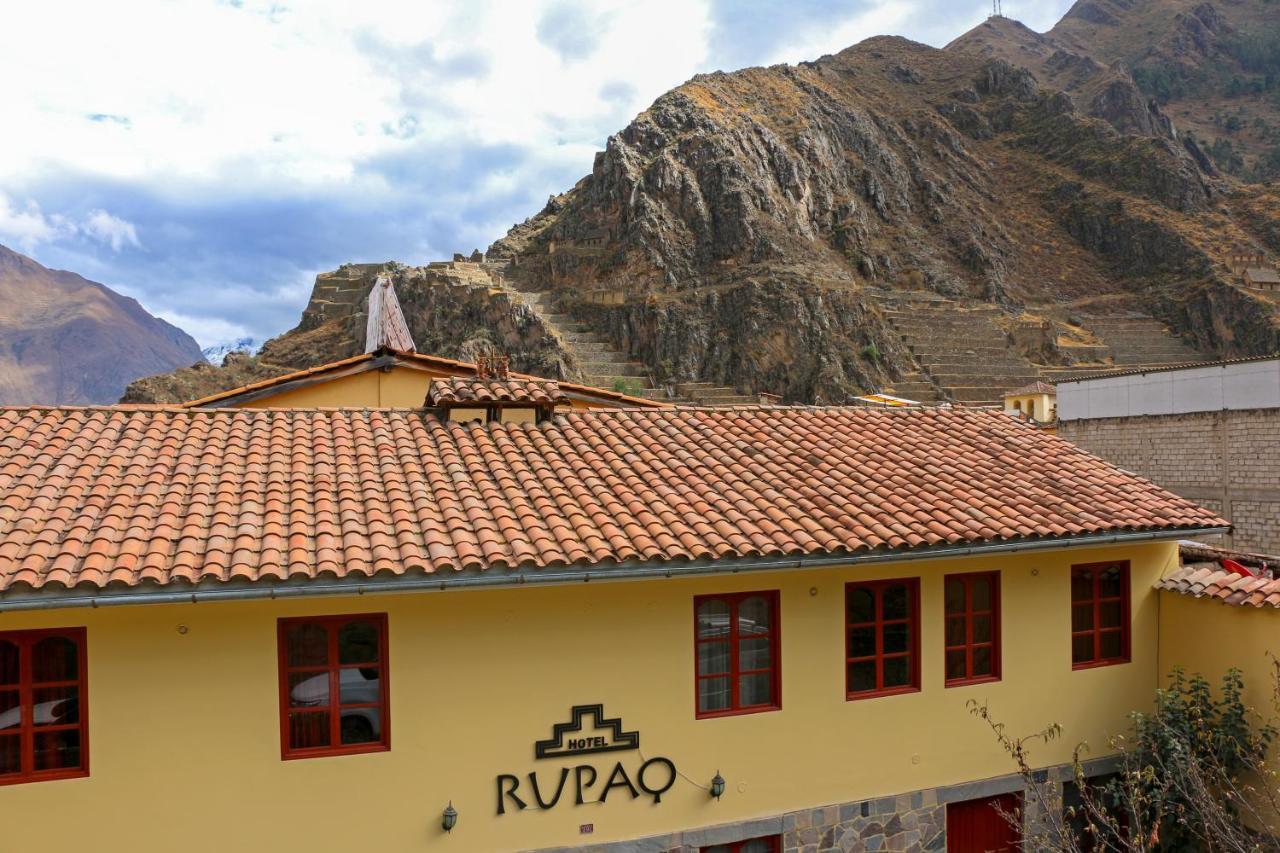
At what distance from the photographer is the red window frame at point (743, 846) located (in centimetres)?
760

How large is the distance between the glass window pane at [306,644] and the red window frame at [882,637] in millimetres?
4590

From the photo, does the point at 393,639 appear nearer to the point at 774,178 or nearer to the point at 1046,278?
the point at 774,178

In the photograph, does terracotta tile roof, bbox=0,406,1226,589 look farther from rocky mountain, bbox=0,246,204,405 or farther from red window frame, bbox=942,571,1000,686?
rocky mountain, bbox=0,246,204,405

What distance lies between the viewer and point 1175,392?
21.7 m

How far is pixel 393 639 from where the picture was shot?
6.74 meters

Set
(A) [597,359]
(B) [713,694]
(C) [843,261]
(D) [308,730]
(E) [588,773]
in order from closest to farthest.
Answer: (D) [308,730]
(E) [588,773]
(B) [713,694]
(A) [597,359]
(C) [843,261]

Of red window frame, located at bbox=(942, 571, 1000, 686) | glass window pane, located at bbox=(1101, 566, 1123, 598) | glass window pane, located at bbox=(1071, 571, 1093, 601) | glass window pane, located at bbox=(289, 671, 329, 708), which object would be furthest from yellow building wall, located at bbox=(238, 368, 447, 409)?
glass window pane, located at bbox=(1101, 566, 1123, 598)

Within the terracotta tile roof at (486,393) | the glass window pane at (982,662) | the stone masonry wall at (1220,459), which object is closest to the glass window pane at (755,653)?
the glass window pane at (982,662)

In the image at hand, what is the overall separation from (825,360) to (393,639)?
51.1 meters

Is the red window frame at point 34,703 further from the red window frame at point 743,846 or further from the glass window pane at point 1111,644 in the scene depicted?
the glass window pane at point 1111,644

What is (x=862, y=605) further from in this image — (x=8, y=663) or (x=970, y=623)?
(x=8, y=663)

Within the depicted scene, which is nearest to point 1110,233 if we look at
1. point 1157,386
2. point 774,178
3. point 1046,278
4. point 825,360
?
point 1046,278

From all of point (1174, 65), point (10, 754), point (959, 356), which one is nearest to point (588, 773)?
point (10, 754)

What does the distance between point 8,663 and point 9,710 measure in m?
0.34
